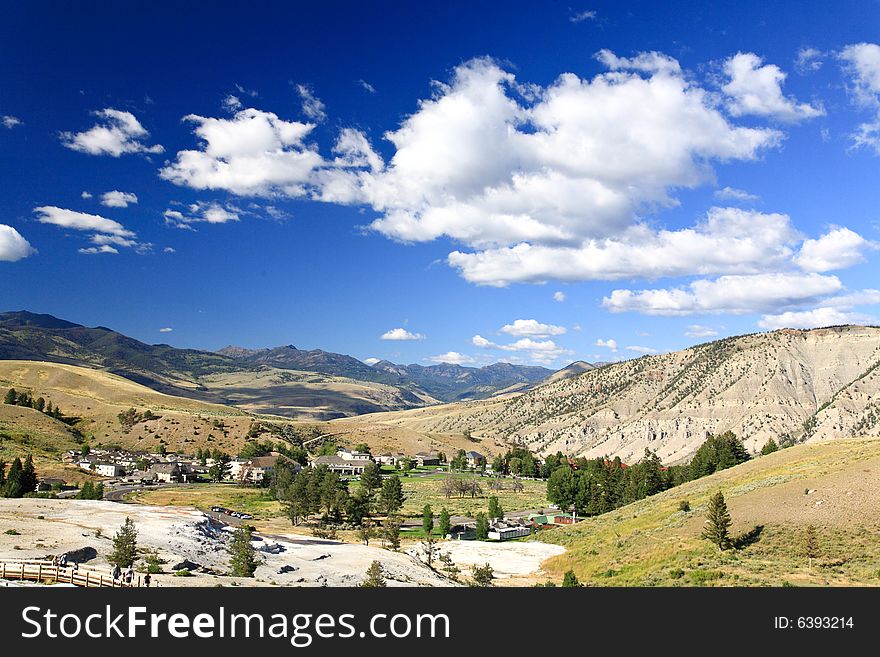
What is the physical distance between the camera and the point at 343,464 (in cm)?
14750

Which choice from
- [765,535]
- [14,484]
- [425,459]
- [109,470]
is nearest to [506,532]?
[765,535]

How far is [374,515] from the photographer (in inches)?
3612

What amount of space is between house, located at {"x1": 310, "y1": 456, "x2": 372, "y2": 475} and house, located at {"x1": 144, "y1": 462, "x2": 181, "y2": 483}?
33368 millimetres

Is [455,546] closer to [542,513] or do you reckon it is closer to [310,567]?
[310,567]

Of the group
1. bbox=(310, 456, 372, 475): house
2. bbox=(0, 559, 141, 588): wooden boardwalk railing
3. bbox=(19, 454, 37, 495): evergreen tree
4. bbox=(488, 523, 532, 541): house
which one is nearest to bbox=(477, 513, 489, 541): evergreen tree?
bbox=(488, 523, 532, 541): house

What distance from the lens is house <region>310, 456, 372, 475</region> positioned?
144m

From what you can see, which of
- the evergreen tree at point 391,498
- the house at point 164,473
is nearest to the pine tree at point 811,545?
the evergreen tree at point 391,498

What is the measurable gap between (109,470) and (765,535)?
388 feet

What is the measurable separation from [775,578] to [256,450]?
132 meters

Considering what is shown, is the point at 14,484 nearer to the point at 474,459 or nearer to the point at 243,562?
the point at 243,562

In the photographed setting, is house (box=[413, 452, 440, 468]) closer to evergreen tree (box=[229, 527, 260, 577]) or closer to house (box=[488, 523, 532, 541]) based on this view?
house (box=[488, 523, 532, 541])

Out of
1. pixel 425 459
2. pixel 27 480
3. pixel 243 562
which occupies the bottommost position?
pixel 425 459

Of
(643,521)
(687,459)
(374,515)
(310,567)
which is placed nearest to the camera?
A: (310,567)
